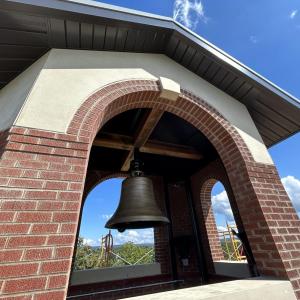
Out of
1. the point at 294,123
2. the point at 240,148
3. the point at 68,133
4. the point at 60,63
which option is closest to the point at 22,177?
the point at 68,133

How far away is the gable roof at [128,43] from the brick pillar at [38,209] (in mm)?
1349

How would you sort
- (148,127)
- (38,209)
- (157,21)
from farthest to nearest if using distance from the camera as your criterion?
(148,127)
(157,21)
(38,209)

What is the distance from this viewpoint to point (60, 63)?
7.98 ft

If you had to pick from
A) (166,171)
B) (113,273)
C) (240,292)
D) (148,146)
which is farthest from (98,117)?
(113,273)

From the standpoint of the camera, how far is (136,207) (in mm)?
2814

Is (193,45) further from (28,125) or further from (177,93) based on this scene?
(28,125)

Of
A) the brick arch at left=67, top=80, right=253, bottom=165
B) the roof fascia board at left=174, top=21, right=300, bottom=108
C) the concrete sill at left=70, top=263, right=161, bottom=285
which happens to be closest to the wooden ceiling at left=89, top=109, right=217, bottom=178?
the brick arch at left=67, top=80, right=253, bottom=165

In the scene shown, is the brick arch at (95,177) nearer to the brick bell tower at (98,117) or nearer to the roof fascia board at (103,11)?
the brick bell tower at (98,117)

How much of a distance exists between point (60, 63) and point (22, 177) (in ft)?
5.00

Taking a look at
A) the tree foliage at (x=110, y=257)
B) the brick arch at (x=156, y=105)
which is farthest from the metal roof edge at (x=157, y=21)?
the tree foliage at (x=110, y=257)

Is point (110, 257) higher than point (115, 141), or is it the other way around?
point (115, 141)

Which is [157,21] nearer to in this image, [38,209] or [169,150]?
[169,150]

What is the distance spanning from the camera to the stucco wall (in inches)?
77.4

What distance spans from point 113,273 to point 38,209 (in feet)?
13.8
